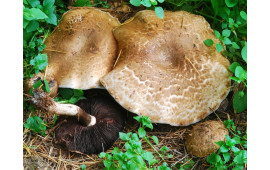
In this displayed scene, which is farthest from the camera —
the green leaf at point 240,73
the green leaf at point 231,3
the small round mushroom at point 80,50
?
the green leaf at point 231,3

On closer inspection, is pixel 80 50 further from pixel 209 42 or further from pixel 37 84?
pixel 209 42

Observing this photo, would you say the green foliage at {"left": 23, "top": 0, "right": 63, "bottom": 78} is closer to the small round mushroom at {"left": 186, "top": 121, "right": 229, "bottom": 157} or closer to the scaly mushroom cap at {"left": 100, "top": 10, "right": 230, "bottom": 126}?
the scaly mushroom cap at {"left": 100, "top": 10, "right": 230, "bottom": 126}

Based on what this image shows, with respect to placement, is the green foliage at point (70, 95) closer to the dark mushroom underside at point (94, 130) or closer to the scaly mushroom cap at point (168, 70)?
the dark mushroom underside at point (94, 130)

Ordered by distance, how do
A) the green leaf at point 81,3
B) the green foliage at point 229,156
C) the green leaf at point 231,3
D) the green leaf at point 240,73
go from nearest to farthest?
the green foliage at point 229,156
the green leaf at point 240,73
the green leaf at point 231,3
the green leaf at point 81,3

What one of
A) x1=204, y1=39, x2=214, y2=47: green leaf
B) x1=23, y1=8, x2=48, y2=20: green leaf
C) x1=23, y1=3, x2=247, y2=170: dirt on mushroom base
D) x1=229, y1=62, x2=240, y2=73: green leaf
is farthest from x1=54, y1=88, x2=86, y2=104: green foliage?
x1=229, y1=62, x2=240, y2=73: green leaf

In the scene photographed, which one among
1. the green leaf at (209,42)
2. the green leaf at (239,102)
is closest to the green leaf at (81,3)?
the green leaf at (209,42)
